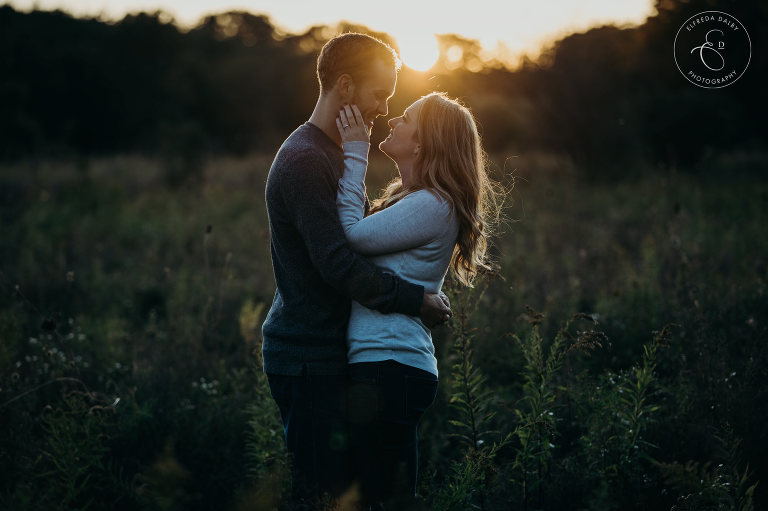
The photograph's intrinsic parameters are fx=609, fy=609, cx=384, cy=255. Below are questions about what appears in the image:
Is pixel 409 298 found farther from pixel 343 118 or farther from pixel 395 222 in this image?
pixel 343 118

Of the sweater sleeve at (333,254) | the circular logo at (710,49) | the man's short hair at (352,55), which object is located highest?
the circular logo at (710,49)

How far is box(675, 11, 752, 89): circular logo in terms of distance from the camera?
6449mm

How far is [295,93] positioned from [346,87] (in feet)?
116

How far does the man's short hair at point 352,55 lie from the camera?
2562 millimetres

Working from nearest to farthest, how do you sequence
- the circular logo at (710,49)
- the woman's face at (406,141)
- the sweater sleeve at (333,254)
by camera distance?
the sweater sleeve at (333,254)
the woman's face at (406,141)
the circular logo at (710,49)

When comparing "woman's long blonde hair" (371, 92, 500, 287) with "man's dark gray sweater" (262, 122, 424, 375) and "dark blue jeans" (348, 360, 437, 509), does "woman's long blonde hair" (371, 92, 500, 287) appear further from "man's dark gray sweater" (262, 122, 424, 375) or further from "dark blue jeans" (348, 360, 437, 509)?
"dark blue jeans" (348, 360, 437, 509)

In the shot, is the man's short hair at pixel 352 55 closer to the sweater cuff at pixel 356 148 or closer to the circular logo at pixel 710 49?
the sweater cuff at pixel 356 148

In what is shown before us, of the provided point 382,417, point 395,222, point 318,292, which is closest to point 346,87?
point 395,222

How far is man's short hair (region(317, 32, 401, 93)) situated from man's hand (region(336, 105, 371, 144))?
14 centimetres

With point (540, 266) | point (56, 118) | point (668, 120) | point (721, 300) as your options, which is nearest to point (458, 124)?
point (721, 300)

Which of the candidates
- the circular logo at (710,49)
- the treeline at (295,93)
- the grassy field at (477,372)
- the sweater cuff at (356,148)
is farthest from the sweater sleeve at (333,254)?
the circular logo at (710,49)

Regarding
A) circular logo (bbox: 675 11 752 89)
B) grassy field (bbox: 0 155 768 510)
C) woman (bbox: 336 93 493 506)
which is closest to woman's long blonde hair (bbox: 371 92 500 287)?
woman (bbox: 336 93 493 506)

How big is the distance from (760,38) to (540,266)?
21.6 m

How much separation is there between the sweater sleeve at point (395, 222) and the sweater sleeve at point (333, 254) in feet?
0.22
